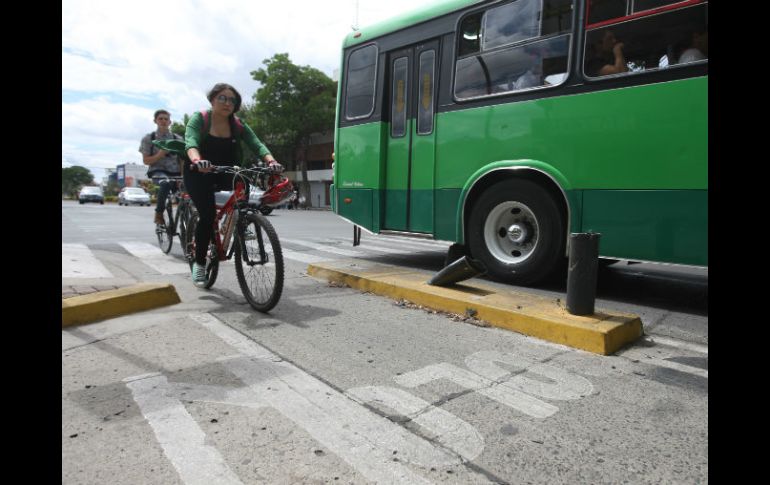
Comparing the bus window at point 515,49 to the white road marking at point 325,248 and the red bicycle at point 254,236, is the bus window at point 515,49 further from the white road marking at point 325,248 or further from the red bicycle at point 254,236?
the white road marking at point 325,248

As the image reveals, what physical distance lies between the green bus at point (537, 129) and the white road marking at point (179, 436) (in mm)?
3635

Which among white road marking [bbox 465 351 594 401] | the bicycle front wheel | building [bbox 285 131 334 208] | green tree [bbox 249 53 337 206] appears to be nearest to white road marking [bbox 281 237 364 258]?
the bicycle front wheel

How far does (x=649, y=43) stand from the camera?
4023mm

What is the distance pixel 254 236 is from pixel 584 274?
2620 mm

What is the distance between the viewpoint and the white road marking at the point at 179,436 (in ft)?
5.35

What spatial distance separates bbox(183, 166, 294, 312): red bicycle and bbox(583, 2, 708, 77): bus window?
3.07 m

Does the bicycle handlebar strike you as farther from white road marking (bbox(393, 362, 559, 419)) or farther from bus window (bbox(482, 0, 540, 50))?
bus window (bbox(482, 0, 540, 50))

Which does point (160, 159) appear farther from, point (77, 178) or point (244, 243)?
point (77, 178)

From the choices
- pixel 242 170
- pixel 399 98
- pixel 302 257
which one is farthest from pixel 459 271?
pixel 302 257

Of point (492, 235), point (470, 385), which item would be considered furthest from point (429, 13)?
point (470, 385)

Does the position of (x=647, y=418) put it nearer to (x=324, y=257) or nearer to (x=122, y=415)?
(x=122, y=415)

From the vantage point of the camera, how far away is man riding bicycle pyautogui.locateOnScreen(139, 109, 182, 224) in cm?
628

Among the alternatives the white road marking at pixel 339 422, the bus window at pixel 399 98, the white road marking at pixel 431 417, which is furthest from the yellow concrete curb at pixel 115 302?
the bus window at pixel 399 98

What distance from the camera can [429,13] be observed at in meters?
5.68
